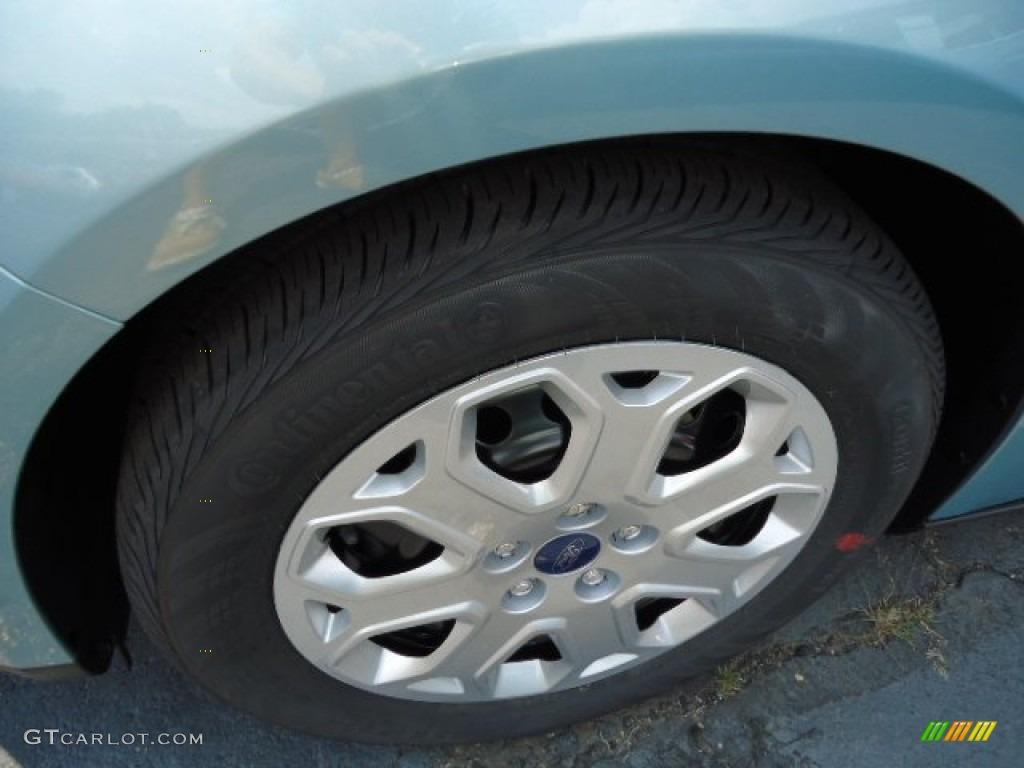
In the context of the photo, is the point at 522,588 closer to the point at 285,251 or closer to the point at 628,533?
the point at 628,533

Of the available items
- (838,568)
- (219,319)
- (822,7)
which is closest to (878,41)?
(822,7)

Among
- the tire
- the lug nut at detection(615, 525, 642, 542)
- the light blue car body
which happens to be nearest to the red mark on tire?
the tire

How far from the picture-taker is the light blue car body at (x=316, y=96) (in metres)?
0.90

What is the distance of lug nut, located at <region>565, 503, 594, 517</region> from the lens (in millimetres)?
1348

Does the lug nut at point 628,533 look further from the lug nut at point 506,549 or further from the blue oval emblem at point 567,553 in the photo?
the lug nut at point 506,549

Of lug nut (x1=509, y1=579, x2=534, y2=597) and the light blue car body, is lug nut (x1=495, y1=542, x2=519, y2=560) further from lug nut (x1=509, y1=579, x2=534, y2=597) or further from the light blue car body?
the light blue car body

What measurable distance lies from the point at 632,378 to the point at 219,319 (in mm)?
508

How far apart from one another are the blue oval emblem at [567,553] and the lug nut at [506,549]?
1.6 inches

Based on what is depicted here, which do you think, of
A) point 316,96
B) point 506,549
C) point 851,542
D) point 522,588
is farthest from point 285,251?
point 851,542

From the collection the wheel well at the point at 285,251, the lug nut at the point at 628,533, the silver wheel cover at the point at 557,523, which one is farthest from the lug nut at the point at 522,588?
the wheel well at the point at 285,251

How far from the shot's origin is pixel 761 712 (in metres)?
1.83

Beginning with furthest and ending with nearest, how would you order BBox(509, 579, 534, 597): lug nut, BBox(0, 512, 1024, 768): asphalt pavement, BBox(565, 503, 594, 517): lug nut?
1. BBox(0, 512, 1024, 768): asphalt pavement
2. BBox(509, 579, 534, 597): lug nut
3. BBox(565, 503, 594, 517): lug nut

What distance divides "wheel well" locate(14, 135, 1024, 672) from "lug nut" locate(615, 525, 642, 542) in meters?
0.54

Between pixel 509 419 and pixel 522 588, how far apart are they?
29cm
